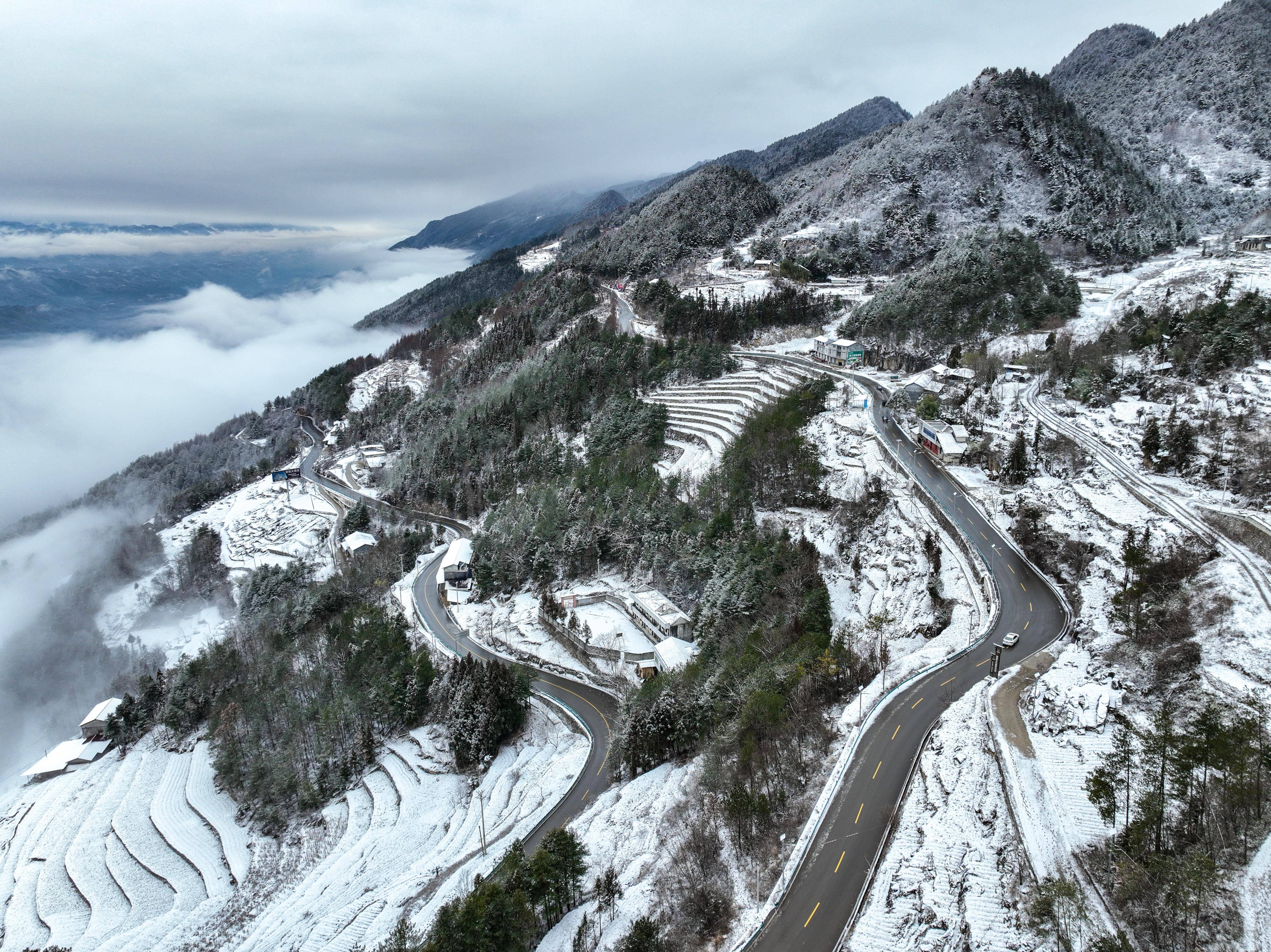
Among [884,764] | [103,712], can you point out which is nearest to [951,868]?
[884,764]

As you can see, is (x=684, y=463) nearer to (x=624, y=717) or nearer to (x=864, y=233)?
(x=624, y=717)

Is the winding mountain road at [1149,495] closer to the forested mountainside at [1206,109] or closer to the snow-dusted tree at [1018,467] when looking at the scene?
the snow-dusted tree at [1018,467]

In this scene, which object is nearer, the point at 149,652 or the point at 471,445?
the point at 149,652

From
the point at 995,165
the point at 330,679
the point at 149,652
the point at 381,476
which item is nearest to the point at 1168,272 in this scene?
the point at 995,165

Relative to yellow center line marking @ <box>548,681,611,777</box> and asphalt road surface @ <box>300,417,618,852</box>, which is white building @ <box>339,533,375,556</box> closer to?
asphalt road surface @ <box>300,417,618,852</box>

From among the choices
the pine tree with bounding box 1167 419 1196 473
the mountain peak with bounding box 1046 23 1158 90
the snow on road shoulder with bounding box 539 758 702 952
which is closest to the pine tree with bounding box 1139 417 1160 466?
the pine tree with bounding box 1167 419 1196 473

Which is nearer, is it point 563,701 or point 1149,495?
point 1149,495

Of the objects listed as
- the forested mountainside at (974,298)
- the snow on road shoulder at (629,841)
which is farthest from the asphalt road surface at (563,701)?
the forested mountainside at (974,298)

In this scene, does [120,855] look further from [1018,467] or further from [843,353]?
[843,353]
